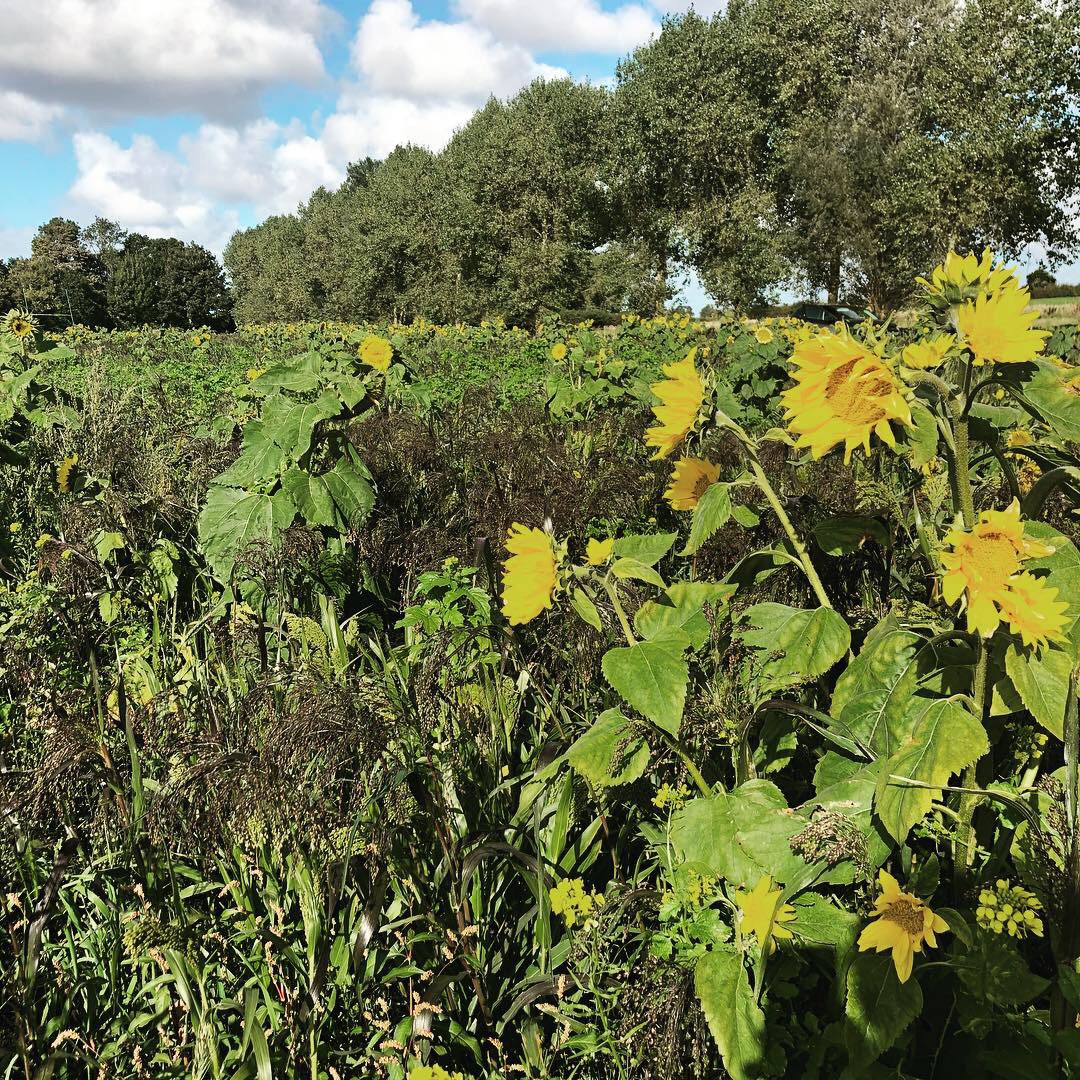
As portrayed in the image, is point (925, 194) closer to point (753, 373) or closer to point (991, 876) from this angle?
point (753, 373)

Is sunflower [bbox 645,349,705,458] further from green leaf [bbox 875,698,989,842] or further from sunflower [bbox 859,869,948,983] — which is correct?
sunflower [bbox 859,869,948,983]

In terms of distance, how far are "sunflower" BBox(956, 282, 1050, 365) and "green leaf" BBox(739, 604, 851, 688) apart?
1.81 ft

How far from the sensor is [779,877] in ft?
4.37

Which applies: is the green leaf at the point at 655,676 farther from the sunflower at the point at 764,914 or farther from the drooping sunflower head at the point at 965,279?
the drooping sunflower head at the point at 965,279

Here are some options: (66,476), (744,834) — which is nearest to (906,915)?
(744,834)

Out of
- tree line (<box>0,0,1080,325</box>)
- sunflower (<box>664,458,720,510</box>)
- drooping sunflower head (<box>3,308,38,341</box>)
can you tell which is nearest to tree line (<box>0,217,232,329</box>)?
tree line (<box>0,0,1080,325</box>)

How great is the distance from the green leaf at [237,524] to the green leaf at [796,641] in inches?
69.8

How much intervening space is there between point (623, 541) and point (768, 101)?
33968 millimetres

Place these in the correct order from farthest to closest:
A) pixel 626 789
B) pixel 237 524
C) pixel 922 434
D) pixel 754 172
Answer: pixel 754 172
pixel 237 524
pixel 626 789
pixel 922 434

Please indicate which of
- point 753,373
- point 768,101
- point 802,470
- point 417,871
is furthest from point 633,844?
point 768,101

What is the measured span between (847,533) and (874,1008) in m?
0.84

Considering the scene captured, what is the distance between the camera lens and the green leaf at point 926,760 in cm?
114

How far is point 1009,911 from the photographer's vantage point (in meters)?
1.15

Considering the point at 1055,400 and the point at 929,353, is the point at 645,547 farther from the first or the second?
the point at 1055,400
